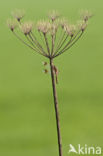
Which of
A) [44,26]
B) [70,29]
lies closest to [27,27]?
[44,26]

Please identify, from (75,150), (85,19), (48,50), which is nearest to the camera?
(48,50)

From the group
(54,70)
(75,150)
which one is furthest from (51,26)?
(75,150)

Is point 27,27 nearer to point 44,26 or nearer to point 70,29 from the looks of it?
point 44,26

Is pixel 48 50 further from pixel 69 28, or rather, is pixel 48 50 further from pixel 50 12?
pixel 50 12

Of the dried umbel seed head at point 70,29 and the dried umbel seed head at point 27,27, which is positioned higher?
the dried umbel seed head at point 27,27

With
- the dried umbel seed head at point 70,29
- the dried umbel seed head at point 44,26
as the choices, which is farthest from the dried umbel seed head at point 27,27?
the dried umbel seed head at point 70,29

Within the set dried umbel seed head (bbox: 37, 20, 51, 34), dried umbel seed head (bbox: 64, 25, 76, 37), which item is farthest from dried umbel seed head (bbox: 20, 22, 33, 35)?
dried umbel seed head (bbox: 64, 25, 76, 37)

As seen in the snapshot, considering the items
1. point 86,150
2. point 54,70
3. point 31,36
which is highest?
point 31,36

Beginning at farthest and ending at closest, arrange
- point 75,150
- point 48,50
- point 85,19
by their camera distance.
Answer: point 75,150 → point 85,19 → point 48,50

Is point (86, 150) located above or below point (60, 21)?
below

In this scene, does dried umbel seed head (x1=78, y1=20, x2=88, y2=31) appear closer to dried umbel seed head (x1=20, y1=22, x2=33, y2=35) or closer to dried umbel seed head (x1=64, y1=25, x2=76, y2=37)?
dried umbel seed head (x1=64, y1=25, x2=76, y2=37)

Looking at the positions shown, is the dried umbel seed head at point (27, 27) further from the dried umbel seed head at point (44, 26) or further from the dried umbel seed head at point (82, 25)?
the dried umbel seed head at point (82, 25)
